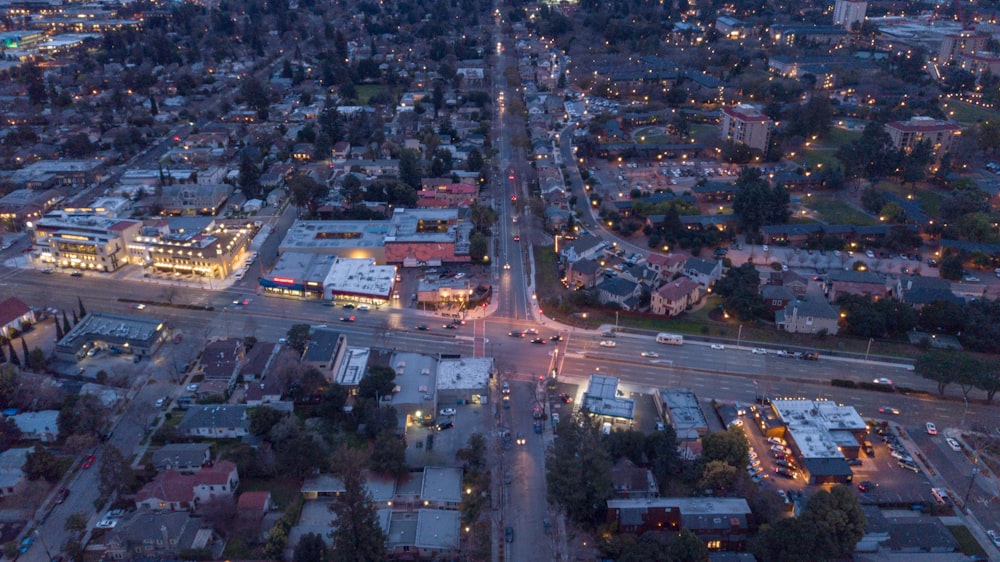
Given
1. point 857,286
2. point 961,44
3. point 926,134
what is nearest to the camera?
point 857,286

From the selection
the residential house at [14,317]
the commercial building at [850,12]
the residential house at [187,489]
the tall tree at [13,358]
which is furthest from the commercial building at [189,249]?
the commercial building at [850,12]

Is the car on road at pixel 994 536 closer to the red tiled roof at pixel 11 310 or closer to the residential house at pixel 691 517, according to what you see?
the residential house at pixel 691 517

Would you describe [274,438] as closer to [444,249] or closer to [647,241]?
[444,249]

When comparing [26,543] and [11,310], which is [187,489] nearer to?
[26,543]

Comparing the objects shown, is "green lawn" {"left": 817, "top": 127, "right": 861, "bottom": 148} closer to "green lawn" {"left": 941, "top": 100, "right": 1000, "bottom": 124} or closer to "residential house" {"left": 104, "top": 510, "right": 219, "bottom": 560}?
"green lawn" {"left": 941, "top": 100, "right": 1000, "bottom": 124}

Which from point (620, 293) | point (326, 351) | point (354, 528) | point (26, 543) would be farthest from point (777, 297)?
point (26, 543)

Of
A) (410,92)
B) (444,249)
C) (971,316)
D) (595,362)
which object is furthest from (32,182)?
(971,316)

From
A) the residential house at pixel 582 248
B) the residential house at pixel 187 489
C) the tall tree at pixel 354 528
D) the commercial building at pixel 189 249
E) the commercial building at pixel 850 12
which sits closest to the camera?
the tall tree at pixel 354 528
